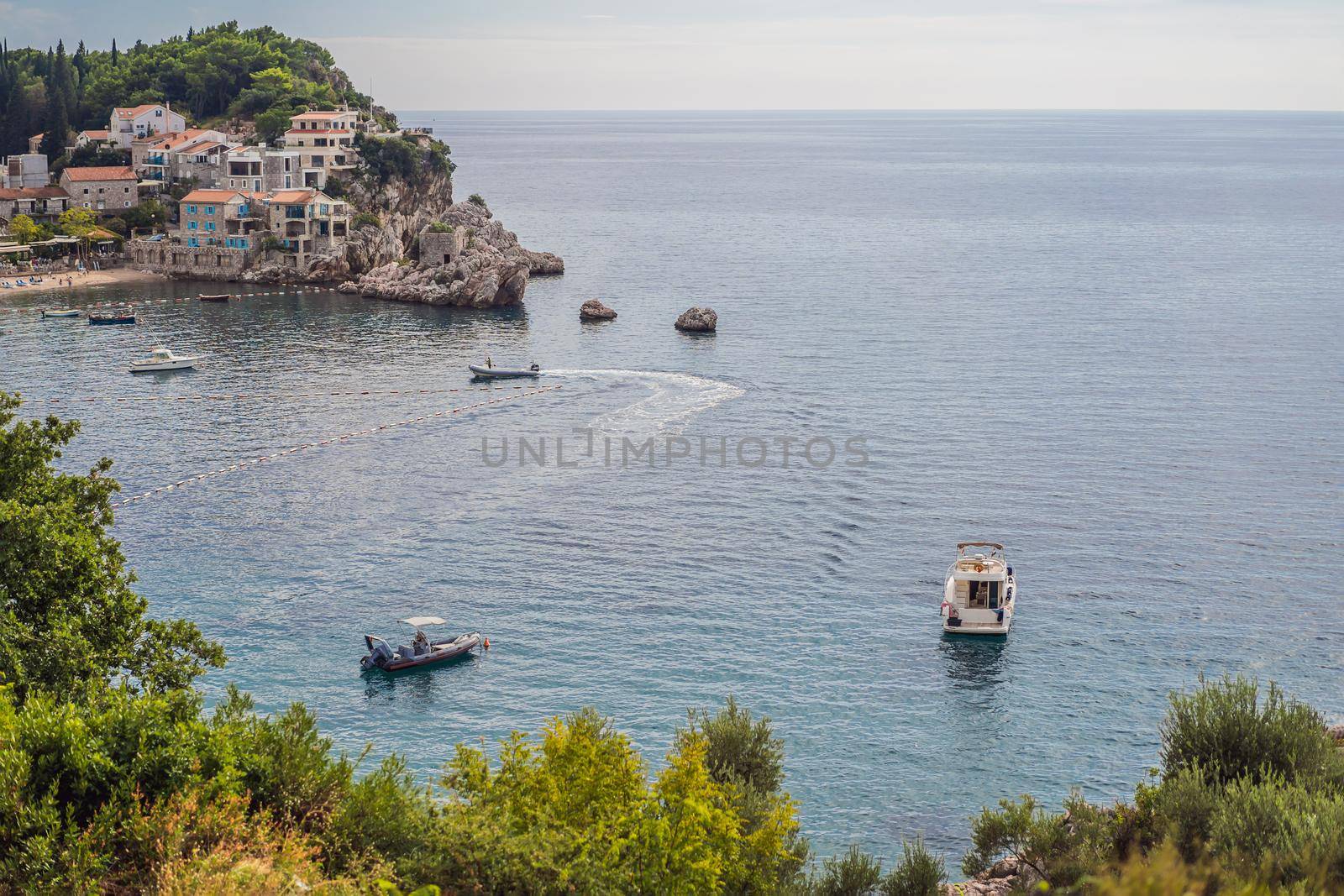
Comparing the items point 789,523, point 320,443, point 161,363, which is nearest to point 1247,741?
A: point 789,523

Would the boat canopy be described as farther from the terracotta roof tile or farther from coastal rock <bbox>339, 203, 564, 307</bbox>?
the terracotta roof tile

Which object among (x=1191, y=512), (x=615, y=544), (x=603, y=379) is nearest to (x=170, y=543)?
(x=615, y=544)

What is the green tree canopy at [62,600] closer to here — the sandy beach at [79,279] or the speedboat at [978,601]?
the speedboat at [978,601]

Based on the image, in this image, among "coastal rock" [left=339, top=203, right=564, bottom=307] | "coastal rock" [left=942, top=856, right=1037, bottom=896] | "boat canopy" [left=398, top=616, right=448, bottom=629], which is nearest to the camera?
"coastal rock" [left=942, top=856, right=1037, bottom=896]

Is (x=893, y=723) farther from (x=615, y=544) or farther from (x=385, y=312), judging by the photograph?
(x=385, y=312)

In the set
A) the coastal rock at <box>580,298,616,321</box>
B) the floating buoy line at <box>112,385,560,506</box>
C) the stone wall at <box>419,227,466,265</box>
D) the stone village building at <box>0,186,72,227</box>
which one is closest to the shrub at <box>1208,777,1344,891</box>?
the floating buoy line at <box>112,385,560,506</box>

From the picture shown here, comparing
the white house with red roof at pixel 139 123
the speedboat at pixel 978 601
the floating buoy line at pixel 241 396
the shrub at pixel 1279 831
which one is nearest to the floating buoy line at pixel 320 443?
the floating buoy line at pixel 241 396
